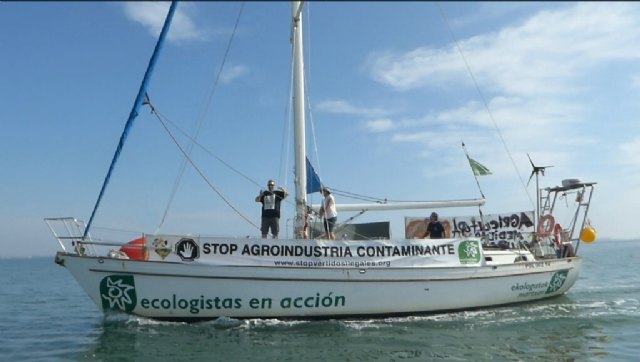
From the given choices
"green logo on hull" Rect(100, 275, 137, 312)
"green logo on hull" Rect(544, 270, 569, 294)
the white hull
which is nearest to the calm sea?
the white hull

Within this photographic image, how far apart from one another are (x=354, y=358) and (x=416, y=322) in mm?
3516

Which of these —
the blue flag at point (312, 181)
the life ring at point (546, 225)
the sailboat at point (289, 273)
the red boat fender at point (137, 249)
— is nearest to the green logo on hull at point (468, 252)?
the sailboat at point (289, 273)

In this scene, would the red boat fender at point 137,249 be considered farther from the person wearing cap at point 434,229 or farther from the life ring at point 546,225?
the life ring at point 546,225

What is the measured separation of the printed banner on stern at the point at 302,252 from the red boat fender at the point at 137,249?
0.14 metres

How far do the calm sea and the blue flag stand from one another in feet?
12.6

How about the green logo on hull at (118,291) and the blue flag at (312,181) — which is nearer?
the green logo on hull at (118,291)

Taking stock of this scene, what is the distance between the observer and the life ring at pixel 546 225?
17.1 meters

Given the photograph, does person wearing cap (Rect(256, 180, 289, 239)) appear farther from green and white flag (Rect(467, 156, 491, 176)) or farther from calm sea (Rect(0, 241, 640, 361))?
green and white flag (Rect(467, 156, 491, 176))

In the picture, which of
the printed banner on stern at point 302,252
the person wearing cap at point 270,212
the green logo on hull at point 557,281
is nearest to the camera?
the printed banner on stern at point 302,252

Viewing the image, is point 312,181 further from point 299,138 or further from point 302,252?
point 302,252

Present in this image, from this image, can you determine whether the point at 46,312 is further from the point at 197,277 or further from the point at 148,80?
the point at 148,80

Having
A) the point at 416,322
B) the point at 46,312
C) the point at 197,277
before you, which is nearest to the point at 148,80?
the point at 197,277

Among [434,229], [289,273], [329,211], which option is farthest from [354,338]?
[434,229]

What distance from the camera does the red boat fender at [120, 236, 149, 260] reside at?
1146cm
